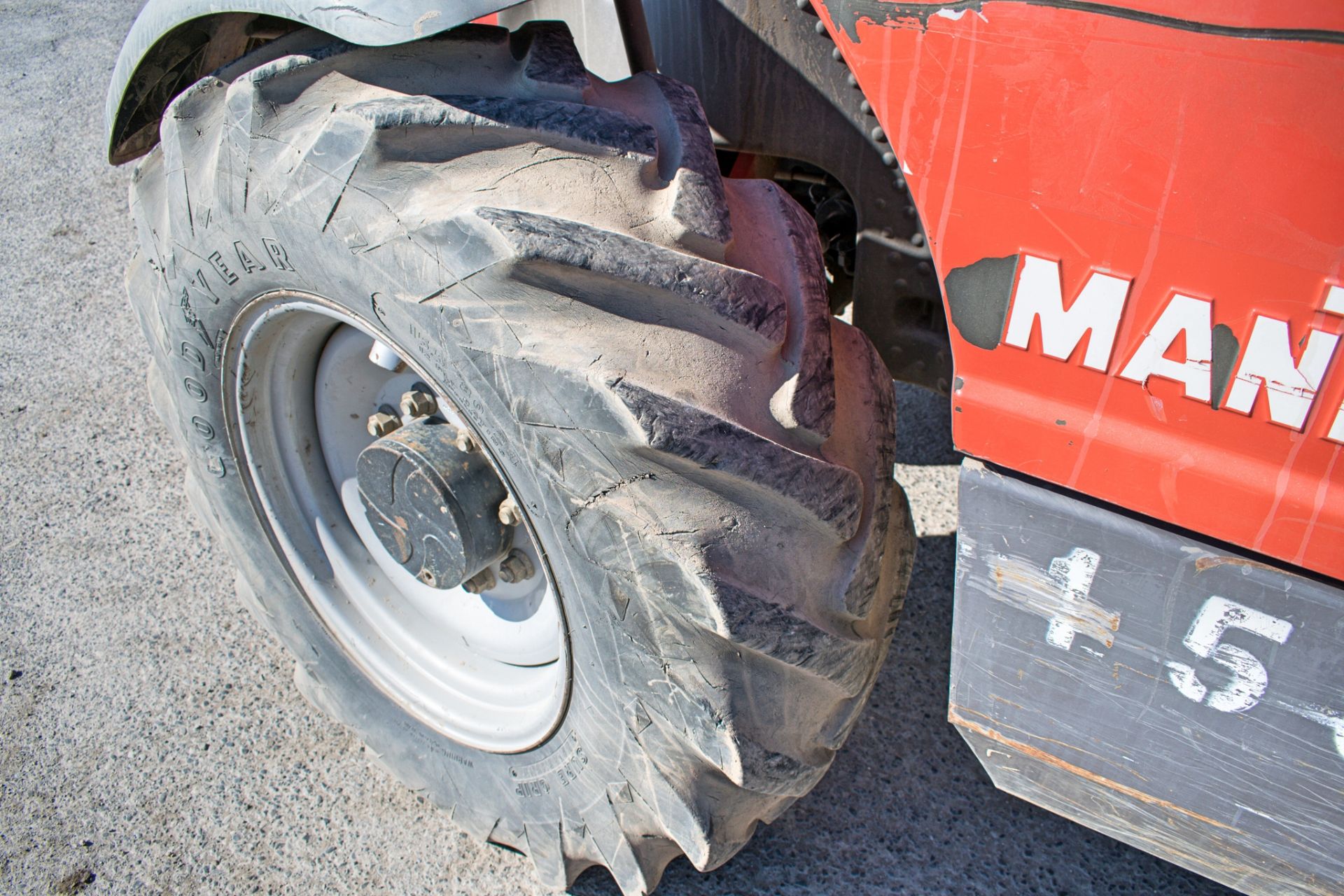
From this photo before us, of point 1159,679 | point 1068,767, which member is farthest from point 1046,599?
point 1068,767

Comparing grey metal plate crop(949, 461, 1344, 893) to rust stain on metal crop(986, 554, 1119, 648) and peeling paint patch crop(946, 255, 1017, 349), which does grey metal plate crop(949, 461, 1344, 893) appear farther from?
peeling paint patch crop(946, 255, 1017, 349)

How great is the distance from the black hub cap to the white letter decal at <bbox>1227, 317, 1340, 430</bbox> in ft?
3.13

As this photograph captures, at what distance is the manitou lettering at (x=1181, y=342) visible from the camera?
781 mm

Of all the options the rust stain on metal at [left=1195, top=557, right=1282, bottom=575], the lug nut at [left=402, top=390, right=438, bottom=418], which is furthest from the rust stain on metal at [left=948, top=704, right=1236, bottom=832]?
the lug nut at [left=402, top=390, right=438, bottom=418]

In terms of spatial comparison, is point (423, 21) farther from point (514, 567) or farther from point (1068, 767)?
point (1068, 767)

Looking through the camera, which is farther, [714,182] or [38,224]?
[38,224]

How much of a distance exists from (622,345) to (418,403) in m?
0.68

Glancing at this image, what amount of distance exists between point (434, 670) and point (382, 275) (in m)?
0.81

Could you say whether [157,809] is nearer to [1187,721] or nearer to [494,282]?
[494,282]

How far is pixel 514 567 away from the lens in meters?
1.51

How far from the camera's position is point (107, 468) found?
2.31 metres

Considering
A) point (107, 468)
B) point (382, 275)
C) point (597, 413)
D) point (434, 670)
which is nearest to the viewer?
point (597, 413)

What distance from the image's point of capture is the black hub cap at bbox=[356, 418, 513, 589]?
1382mm

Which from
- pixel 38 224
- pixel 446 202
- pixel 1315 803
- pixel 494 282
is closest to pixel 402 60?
pixel 446 202
